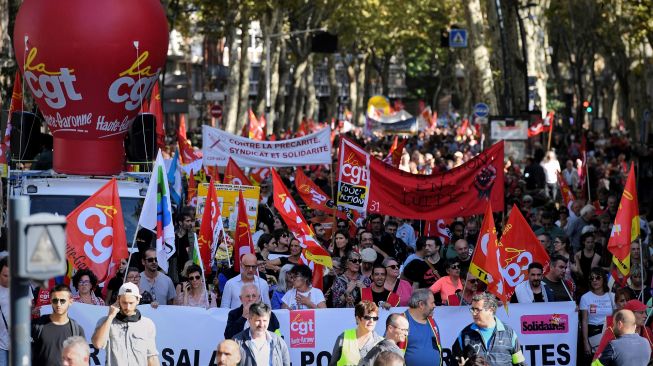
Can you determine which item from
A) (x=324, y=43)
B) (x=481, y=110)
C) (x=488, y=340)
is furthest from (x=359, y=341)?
(x=324, y=43)

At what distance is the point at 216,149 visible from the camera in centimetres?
2073

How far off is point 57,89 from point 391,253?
14.6 ft

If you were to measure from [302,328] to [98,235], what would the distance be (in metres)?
1.89

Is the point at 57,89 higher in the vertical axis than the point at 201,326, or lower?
higher

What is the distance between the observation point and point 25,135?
18.9 meters

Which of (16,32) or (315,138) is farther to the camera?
(315,138)

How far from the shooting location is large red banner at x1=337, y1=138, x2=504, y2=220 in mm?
16344

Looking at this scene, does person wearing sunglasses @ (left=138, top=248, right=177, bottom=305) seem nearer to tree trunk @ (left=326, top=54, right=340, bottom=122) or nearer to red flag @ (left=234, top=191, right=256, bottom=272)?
red flag @ (left=234, top=191, right=256, bottom=272)

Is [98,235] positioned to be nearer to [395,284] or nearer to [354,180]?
[395,284]

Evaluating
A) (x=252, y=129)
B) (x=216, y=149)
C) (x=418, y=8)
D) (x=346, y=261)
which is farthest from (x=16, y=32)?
(x=418, y=8)

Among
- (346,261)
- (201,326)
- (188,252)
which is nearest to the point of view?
(201,326)

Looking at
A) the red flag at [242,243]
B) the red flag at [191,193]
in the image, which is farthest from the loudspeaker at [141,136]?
the red flag at [242,243]

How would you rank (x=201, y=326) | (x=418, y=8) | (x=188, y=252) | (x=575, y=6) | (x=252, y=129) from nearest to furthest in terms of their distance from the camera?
(x=201, y=326) < (x=188, y=252) < (x=252, y=129) < (x=575, y=6) < (x=418, y=8)

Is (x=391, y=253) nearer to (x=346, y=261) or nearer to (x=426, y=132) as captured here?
(x=346, y=261)
